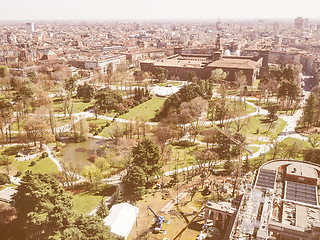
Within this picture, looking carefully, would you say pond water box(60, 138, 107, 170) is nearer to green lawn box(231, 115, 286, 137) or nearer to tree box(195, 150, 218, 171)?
tree box(195, 150, 218, 171)

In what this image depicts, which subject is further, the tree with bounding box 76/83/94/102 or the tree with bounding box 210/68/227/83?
the tree with bounding box 210/68/227/83

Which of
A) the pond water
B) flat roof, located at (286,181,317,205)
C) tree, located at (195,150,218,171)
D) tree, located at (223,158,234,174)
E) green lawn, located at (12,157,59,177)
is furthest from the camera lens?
the pond water

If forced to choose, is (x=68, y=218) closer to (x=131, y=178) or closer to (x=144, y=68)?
(x=131, y=178)

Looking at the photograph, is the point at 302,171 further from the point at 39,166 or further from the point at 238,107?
the point at 39,166

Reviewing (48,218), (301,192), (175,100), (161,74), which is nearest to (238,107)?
(175,100)

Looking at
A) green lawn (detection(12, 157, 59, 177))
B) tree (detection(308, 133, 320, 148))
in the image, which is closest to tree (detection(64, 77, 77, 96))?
green lawn (detection(12, 157, 59, 177))

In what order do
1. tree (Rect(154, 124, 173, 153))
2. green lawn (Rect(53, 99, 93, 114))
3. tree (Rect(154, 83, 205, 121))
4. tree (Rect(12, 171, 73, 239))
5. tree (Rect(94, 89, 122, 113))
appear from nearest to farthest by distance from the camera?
tree (Rect(12, 171, 73, 239)) < tree (Rect(154, 124, 173, 153)) < tree (Rect(154, 83, 205, 121)) < tree (Rect(94, 89, 122, 113)) < green lawn (Rect(53, 99, 93, 114))
